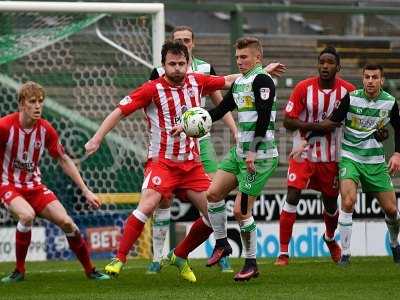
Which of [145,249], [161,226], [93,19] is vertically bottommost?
[145,249]

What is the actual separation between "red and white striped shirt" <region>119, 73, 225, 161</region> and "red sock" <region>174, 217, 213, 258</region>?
0.72 metres

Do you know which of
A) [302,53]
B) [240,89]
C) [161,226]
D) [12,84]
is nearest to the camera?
[240,89]

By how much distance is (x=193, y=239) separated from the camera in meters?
10.3

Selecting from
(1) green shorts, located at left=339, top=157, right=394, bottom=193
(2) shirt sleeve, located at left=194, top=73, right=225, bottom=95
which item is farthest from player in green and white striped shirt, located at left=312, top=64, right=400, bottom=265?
(2) shirt sleeve, located at left=194, top=73, right=225, bottom=95

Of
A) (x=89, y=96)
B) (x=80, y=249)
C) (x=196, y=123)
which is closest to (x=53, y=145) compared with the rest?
(x=80, y=249)

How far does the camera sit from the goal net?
13.9 metres

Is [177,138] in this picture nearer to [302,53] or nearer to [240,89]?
[240,89]

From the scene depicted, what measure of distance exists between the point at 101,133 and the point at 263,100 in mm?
1342

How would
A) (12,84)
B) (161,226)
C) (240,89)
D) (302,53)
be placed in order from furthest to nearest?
(302,53)
(12,84)
(161,226)
(240,89)

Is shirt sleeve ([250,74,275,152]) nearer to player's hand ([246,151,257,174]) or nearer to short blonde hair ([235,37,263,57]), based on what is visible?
player's hand ([246,151,257,174])

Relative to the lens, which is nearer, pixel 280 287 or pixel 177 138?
pixel 280 287

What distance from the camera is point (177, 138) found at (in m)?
9.98

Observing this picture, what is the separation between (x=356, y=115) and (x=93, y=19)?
4.16m

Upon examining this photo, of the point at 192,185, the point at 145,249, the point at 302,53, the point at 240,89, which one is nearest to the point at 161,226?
the point at 192,185
